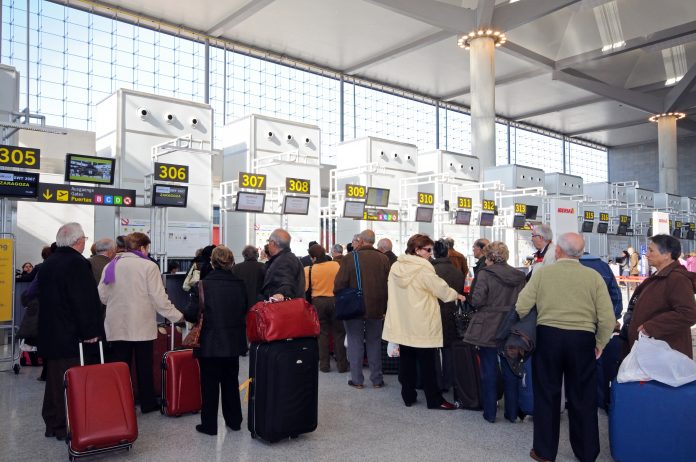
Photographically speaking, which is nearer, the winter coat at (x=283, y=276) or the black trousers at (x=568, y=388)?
the black trousers at (x=568, y=388)

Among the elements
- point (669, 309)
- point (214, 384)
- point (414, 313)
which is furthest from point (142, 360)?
point (669, 309)

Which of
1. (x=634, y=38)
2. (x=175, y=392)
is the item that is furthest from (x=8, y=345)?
(x=634, y=38)

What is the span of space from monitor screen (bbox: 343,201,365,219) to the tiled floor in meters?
7.57

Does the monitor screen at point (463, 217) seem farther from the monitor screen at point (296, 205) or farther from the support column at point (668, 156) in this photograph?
the support column at point (668, 156)

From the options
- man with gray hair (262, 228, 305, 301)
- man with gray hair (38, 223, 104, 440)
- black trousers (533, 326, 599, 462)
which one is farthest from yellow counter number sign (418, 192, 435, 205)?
man with gray hair (38, 223, 104, 440)

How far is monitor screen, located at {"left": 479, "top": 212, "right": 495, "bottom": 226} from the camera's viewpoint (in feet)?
51.0

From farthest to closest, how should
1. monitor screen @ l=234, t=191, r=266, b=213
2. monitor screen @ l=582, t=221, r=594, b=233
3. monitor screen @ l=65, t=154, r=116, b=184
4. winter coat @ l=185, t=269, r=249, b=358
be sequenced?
monitor screen @ l=582, t=221, r=594, b=233 → monitor screen @ l=234, t=191, r=266, b=213 → monitor screen @ l=65, t=154, r=116, b=184 → winter coat @ l=185, t=269, r=249, b=358

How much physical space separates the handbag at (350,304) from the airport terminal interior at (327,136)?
80 cm

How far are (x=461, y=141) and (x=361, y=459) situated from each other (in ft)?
88.3

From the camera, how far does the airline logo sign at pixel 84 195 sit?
8.23m

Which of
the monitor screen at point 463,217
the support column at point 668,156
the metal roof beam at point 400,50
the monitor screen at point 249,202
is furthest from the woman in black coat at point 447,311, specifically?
the support column at point 668,156

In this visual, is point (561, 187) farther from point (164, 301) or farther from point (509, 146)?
point (164, 301)

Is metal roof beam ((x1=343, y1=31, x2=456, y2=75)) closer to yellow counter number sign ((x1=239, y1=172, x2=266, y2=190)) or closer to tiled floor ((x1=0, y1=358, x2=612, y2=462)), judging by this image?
yellow counter number sign ((x1=239, y1=172, x2=266, y2=190))

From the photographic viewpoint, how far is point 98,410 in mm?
3826
